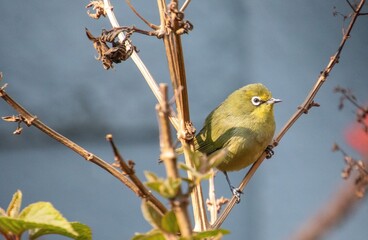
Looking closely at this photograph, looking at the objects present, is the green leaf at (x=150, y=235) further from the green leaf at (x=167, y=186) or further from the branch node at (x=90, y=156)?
the branch node at (x=90, y=156)

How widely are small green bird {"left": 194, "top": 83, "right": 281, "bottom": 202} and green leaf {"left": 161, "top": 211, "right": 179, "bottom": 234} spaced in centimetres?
125

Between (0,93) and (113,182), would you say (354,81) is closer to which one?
(113,182)

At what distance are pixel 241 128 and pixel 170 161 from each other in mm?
1664

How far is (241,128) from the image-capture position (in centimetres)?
209

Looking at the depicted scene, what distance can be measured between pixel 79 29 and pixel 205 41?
692 millimetres

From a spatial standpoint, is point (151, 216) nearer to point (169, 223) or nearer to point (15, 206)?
point (169, 223)

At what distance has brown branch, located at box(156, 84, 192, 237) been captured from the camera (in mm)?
434

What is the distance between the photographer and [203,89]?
3.40 m

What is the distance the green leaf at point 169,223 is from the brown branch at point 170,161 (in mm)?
49

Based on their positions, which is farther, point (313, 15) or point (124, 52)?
point (313, 15)

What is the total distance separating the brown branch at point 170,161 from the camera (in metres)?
0.43

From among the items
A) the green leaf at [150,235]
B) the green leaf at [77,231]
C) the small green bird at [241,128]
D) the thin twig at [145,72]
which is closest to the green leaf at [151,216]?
the green leaf at [150,235]

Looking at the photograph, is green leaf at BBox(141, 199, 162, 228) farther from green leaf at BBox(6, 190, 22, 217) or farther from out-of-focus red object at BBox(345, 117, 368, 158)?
out-of-focus red object at BBox(345, 117, 368, 158)

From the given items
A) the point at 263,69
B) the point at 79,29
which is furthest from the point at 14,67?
the point at 263,69
